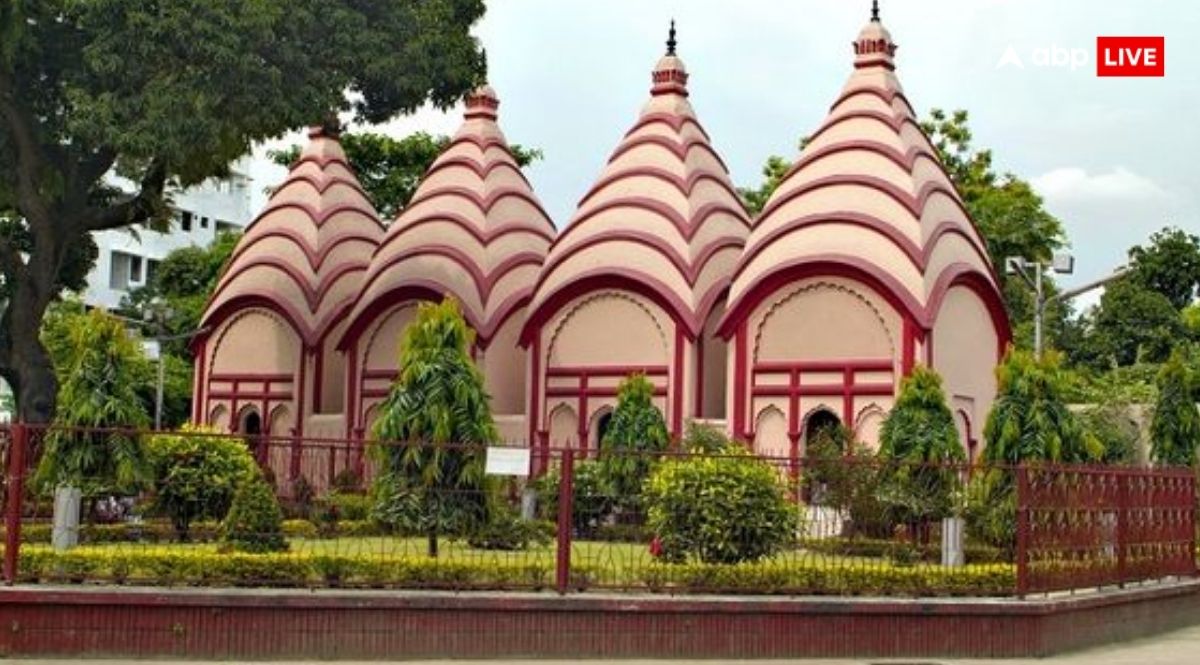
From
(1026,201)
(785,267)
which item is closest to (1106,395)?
(1026,201)

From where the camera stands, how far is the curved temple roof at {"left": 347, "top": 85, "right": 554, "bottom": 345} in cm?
2980

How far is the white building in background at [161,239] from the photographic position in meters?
59.5

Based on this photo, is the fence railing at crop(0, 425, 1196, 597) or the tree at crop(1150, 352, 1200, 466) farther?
the tree at crop(1150, 352, 1200, 466)

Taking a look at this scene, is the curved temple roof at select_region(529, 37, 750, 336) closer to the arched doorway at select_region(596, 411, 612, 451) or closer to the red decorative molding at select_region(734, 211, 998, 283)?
the red decorative molding at select_region(734, 211, 998, 283)

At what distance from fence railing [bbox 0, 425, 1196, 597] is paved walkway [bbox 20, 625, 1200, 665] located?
67 centimetres

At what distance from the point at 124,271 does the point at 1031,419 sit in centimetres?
5031

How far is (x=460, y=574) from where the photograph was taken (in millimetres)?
12000

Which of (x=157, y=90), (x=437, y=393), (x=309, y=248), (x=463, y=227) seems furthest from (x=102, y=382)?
(x=309, y=248)

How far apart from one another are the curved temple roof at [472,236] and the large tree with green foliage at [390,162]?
971cm

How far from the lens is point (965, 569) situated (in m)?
13.2

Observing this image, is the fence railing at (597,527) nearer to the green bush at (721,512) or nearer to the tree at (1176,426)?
the green bush at (721,512)

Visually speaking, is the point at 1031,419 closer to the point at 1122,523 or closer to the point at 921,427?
the point at 921,427

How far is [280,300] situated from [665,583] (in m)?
22.0

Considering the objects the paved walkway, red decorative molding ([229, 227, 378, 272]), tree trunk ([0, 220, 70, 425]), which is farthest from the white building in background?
the paved walkway
